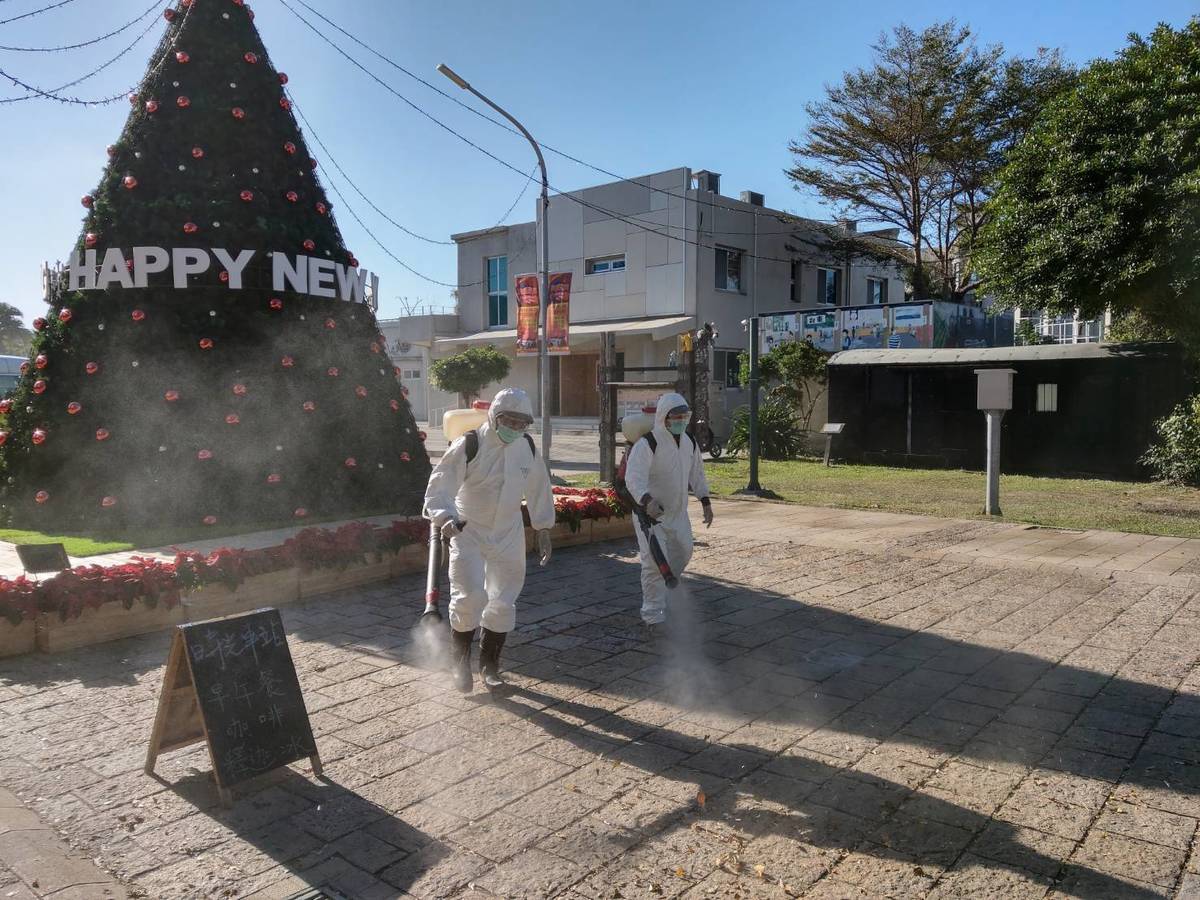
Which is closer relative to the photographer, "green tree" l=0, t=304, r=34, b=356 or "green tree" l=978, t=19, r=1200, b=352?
"green tree" l=978, t=19, r=1200, b=352

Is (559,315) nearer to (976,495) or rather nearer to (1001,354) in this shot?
(1001,354)

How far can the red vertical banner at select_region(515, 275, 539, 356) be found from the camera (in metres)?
20.5

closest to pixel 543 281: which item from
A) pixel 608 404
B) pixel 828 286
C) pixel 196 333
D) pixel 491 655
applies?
pixel 608 404

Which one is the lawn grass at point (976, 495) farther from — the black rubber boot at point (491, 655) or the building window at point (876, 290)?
the building window at point (876, 290)

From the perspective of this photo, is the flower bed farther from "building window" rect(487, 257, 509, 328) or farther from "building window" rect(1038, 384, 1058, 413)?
"building window" rect(487, 257, 509, 328)

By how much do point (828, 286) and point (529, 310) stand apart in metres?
20.0

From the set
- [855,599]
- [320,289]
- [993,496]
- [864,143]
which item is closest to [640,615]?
[855,599]

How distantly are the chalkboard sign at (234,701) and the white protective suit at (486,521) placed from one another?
4.07ft

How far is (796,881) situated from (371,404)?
8.89 meters

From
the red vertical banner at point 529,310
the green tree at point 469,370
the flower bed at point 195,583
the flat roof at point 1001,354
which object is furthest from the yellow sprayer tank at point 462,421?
the green tree at point 469,370

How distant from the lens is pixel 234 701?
394 cm

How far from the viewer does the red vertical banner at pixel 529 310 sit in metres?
20.5

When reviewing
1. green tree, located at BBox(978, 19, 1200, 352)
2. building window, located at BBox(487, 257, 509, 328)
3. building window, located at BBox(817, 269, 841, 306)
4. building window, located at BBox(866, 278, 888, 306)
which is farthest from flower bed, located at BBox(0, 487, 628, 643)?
building window, located at BBox(866, 278, 888, 306)

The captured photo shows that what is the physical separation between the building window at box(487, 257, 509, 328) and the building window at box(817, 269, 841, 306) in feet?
41.4
